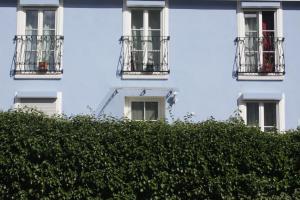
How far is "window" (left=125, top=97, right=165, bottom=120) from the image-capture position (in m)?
16.2

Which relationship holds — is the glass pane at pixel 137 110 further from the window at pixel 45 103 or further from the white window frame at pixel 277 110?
the white window frame at pixel 277 110

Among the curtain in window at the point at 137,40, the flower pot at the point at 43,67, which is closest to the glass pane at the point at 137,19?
the curtain in window at the point at 137,40

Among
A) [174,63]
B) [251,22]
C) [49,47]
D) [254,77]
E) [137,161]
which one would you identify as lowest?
[137,161]

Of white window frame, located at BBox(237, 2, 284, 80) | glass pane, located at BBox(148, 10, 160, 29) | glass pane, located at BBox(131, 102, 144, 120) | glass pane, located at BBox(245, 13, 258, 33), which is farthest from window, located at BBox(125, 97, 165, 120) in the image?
glass pane, located at BBox(245, 13, 258, 33)

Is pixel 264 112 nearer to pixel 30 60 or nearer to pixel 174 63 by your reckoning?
pixel 174 63

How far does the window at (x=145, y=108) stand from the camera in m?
16.2

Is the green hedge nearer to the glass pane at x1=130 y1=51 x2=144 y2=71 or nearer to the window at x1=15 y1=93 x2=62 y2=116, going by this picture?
the window at x1=15 y1=93 x2=62 y2=116

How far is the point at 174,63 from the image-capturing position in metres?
16.2

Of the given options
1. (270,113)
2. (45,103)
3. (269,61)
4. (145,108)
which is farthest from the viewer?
(269,61)

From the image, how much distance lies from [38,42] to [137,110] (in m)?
3.57

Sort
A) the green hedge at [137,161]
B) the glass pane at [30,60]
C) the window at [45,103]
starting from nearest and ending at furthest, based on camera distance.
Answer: the green hedge at [137,161], the window at [45,103], the glass pane at [30,60]

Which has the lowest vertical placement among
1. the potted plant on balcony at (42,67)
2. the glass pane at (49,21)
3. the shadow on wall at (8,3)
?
the potted plant on balcony at (42,67)

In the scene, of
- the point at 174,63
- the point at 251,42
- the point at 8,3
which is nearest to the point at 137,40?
the point at 174,63

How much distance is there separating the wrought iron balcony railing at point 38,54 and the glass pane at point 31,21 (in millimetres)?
222
